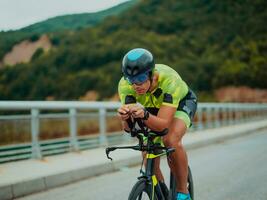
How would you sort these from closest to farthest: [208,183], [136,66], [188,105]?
1. [136,66]
2. [188,105]
3. [208,183]

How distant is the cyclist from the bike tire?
44 centimetres

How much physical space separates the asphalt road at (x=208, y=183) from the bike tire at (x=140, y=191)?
2.88 meters

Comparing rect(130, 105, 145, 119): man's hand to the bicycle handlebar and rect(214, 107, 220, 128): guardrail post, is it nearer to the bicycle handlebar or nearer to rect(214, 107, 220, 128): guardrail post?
the bicycle handlebar

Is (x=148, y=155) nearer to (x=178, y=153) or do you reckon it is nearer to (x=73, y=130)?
(x=178, y=153)

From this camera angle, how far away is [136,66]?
430cm

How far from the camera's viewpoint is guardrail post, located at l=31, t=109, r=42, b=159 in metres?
11.5

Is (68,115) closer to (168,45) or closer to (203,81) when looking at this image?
(203,81)

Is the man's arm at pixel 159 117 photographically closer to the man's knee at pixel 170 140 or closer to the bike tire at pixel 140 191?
the man's knee at pixel 170 140

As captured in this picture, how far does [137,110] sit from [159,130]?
0.42m

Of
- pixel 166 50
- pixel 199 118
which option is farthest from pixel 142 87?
pixel 166 50

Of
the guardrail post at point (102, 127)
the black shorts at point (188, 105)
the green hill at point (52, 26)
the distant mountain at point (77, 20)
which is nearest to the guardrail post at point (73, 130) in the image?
the guardrail post at point (102, 127)

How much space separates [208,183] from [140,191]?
4549 millimetres

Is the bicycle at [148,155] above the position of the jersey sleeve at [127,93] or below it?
below

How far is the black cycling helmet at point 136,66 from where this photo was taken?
4.30m
